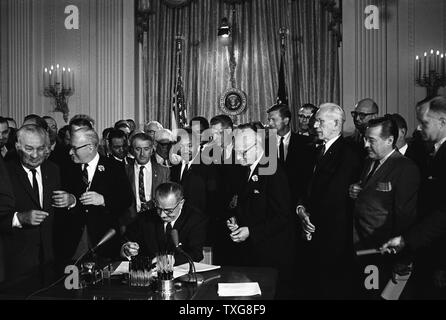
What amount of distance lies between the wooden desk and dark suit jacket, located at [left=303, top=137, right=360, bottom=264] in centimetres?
115

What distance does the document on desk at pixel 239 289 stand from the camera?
8.65ft

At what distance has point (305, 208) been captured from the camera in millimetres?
4191

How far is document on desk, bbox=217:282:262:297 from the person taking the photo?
2.64 m

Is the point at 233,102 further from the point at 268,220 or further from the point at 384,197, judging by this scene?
the point at 384,197

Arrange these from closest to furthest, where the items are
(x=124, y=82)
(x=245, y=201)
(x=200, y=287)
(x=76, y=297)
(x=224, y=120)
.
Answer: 1. (x=76, y=297)
2. (x=200, y=287)
3. (x=245, y=201)
4. (x=224, y=120)
5. (x=124, y=82)

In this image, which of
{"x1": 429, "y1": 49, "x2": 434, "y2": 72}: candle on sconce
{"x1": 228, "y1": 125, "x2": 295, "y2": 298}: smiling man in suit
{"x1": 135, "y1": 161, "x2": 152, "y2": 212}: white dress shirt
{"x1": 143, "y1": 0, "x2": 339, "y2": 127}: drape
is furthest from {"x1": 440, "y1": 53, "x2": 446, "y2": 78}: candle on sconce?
{"x1": 135, "y1": 161, "x2": 152, "y2": 212}: white dress shirt

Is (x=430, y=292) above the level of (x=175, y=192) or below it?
below

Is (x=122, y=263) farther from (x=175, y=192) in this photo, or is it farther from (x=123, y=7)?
(x=123, y=7)

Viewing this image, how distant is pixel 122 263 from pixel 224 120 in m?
2.49

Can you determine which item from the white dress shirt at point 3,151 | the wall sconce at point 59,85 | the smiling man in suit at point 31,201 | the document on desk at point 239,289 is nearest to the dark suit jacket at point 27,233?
the smiling man in suit at point 31,201

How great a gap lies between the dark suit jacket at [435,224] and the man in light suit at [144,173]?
7.80 feet

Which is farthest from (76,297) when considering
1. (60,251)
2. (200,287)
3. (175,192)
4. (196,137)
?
(196,137)

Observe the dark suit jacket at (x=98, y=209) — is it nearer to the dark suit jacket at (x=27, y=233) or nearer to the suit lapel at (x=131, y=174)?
the dark suit jacket at (x=27, y=233)

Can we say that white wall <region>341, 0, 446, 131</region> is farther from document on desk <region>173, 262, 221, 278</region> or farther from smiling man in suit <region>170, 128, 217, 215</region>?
document on desk <region>173, 262, 221, 278</region>
